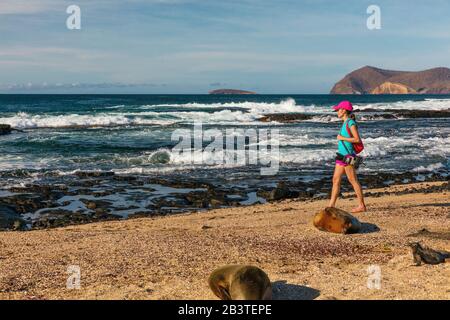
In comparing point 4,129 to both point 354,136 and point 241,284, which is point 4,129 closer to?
point 354,136

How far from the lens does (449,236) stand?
7488mm

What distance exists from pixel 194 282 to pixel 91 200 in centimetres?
751

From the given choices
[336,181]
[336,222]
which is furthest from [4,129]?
[336,222]

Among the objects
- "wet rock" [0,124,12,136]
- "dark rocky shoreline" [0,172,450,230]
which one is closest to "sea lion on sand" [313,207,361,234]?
"dark rocky shoreline" [0,172,450,230]

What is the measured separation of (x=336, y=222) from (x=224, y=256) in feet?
6.70

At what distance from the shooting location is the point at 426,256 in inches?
239

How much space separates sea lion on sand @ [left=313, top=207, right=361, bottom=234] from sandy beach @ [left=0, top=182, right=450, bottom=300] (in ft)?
0.47

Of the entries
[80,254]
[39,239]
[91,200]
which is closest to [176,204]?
[91,200]

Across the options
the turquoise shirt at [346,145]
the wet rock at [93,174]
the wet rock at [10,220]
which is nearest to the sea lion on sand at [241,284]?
the turquoise shirt at [346,145]

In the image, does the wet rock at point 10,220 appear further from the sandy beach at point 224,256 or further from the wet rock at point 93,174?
the wet rock at point 93,174

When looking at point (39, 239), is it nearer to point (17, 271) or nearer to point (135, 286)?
point (17, 271)

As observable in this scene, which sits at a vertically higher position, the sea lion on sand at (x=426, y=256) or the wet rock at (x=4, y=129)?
the wet rock at (x=4, y=129)

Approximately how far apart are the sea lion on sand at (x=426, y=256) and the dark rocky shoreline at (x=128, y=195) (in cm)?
622

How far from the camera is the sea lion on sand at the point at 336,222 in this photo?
7.72m
